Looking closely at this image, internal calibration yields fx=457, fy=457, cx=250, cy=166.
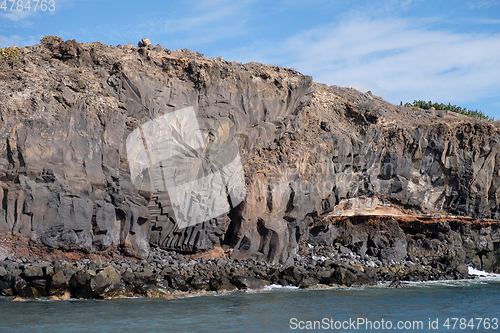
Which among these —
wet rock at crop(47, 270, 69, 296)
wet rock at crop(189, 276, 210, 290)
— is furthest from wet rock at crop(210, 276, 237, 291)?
wet rock at crop(47, 270, 69, 296)

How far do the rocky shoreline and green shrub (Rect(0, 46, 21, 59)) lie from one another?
9790 millimetres

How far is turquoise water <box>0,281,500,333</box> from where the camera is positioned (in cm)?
1320

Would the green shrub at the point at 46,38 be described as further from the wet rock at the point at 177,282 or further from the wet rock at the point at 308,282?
the wet rock at the point at 308,282

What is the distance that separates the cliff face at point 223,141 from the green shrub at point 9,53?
0.35 meters

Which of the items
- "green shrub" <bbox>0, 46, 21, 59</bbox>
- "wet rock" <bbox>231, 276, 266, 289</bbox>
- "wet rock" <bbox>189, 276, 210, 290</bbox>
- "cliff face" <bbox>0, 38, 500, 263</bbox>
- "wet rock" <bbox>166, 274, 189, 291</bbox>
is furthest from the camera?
"green shrub" <bbox>0, 46, 21, 59</bbox>

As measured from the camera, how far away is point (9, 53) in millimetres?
21828

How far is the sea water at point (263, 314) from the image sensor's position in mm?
13227

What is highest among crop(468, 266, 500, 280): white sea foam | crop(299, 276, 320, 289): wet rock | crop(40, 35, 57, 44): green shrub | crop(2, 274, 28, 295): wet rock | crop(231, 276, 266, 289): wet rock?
crop(40, 35, 57, 44): green shrub

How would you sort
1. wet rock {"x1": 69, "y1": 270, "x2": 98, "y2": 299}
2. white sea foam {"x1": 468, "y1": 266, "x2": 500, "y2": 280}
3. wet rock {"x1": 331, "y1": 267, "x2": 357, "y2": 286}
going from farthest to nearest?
white sea foam {"x1": 468, "y1": 266, "x2": 500, "y2": 280}
wet rock {"x1": 331, "y1": 267, "x2": 357, "y2": 286}
wet rock {"x1": 69, "y1": 270, "x2": 98, "y2": 299}

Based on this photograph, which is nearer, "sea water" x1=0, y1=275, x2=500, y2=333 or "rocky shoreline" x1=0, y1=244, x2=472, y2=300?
"sea water" x1=0, y1=275, x2=500, y2=333

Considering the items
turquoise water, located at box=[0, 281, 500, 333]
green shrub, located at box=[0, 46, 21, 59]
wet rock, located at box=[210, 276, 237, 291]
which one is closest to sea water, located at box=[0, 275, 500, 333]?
turquoise water, located at box=[0, 281, 500, 333]

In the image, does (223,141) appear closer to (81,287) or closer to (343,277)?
(343,277)

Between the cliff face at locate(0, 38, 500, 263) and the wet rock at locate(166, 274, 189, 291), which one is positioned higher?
the cliff face at locate(0, 38, 500, 263)

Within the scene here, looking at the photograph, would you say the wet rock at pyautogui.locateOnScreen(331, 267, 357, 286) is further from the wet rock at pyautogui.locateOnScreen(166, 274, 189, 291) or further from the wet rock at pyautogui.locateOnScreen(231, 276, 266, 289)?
the wet rock at pyautogui.locateOnScreen(166, 274, 189, 291)
